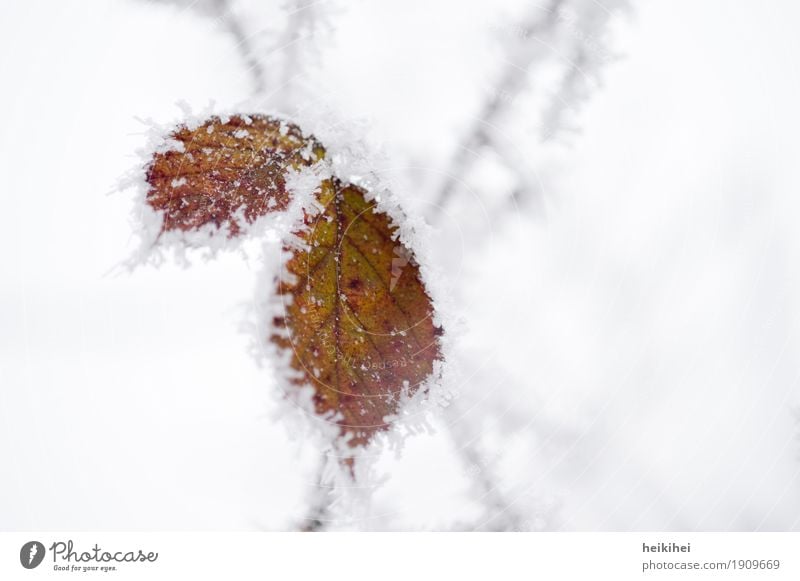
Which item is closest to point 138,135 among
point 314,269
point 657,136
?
point 314,269

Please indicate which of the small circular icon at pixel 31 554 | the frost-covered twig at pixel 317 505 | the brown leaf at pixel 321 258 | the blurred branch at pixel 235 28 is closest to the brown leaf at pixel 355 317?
the brown leaf at pixel 321 258

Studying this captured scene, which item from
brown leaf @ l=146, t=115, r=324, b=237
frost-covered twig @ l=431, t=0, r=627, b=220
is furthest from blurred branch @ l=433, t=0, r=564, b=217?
brown leaf @ l=146, t=115, r=324, b=237

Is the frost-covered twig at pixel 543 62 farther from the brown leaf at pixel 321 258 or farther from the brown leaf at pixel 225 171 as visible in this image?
the brown leaf at pixel 225 171

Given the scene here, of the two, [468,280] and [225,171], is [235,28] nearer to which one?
[225,171]

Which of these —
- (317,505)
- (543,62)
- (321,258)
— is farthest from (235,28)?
(317,505)

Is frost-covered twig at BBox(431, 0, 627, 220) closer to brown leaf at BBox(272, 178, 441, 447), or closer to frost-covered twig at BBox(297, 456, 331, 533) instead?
brown leaf at BBox(272, 178, 441, 447)
